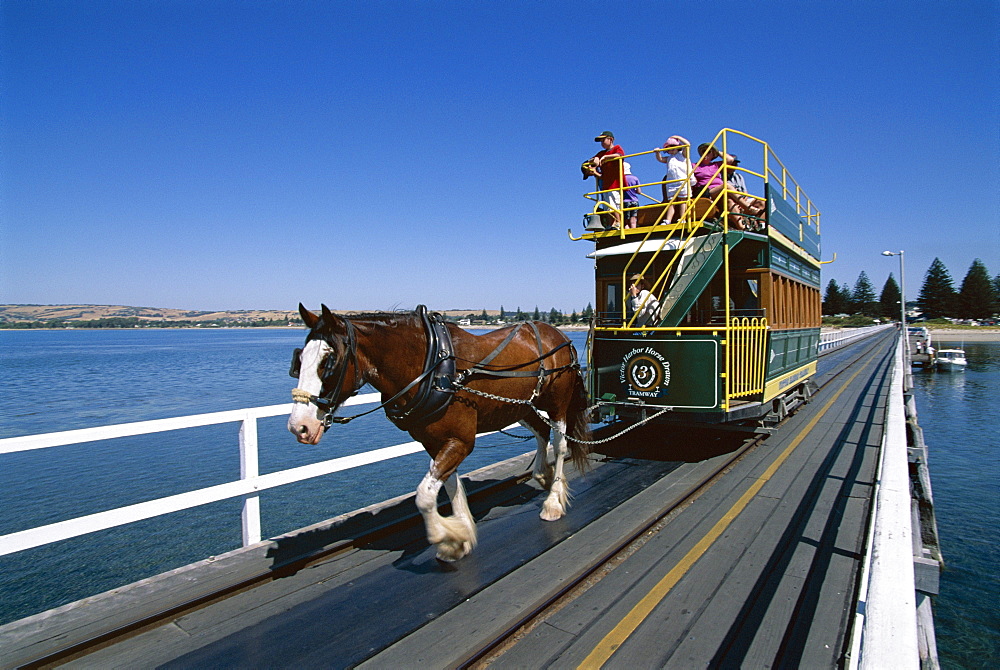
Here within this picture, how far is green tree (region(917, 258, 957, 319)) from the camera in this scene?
362 feet

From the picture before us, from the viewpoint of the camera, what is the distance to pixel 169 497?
453cm

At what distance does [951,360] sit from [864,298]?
115086 millimetres

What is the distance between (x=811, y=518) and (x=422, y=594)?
3860 mm

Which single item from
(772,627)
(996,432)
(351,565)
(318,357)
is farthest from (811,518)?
(996,432)

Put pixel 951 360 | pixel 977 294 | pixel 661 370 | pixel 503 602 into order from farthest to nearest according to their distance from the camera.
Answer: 1. pixel 977 294
2. pixel 951 360
3. pixel 661 370
4. pixel 503 602

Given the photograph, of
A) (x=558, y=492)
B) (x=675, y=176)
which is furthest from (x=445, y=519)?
(x=675, y=176)

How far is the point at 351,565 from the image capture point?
14.3 feet

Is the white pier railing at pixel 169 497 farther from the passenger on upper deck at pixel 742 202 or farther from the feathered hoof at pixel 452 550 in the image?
the passenger on upper deck at pixel 742 202

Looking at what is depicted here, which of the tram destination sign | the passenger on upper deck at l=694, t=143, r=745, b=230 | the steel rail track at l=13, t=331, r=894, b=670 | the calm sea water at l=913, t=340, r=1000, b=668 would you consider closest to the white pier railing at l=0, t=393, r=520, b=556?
the steel rail track at l=13, t=331, r=894, b=670

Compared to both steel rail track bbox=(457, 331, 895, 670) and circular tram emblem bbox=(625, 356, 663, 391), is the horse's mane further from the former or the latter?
circular tram emblem bbox=(625, 356, 663, 391)

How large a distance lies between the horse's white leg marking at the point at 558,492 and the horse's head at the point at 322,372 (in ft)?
7.94

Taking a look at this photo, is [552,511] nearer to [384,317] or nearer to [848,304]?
[384,317]

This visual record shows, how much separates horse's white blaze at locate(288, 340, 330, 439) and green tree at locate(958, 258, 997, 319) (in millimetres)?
130844

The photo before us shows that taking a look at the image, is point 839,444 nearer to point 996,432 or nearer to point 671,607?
point 671,607
